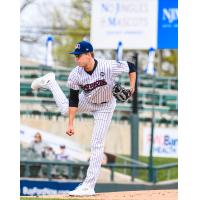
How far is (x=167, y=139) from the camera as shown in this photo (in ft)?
78.3

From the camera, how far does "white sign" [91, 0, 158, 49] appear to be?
23.0 metres

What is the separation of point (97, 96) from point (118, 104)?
15.2 m

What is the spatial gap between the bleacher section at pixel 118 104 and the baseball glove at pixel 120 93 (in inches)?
578

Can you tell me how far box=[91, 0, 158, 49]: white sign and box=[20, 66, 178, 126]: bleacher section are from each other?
6.50ft

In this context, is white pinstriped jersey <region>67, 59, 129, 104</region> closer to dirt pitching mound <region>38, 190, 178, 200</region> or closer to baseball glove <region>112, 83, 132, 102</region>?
baseball glove <region>112, 83, 132, 102</region>

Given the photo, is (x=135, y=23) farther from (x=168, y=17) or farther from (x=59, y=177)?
(x=59, y=177)

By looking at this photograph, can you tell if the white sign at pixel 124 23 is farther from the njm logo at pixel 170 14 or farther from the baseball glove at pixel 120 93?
the baseball glove at pixel 120 93

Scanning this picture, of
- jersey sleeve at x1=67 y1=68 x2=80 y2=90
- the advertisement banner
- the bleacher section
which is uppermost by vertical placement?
the advertisement banner

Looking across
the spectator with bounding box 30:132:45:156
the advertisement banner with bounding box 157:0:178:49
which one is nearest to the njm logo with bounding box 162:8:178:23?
the advertisement banner with bounding box 157:0:178:49

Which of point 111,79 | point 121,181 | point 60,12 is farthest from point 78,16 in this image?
point 111,79

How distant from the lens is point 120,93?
9656 mm

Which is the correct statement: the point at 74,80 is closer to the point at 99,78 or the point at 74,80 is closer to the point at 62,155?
the point at 99,78

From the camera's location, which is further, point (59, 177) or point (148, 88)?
point (148, 88)

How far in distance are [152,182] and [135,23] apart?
5.63 metres
